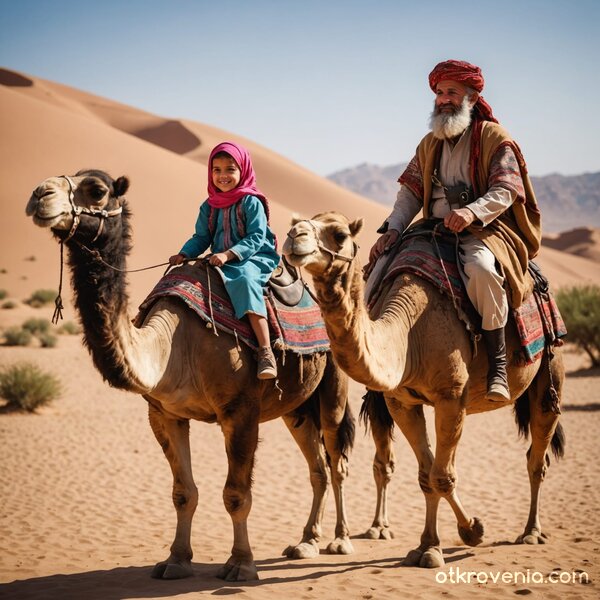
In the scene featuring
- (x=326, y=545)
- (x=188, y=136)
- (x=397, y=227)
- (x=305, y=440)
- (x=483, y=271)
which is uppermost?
(x=188, y=136)

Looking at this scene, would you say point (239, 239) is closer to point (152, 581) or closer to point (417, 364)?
point (417, 364)

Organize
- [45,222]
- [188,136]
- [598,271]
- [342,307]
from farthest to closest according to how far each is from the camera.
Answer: [188,136], [598,271], [342,307], [45,222]

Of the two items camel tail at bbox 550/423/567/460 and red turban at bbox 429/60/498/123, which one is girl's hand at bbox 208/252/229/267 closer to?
red turban at bbox 429/60/498/123

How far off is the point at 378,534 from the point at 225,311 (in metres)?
2.98

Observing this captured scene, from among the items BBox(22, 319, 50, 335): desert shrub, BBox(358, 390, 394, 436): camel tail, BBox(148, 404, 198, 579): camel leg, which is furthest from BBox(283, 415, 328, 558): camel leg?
BBox(22, 319, 50, 335): desert shrub

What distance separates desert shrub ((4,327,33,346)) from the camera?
2458cm

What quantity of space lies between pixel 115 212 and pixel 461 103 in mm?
3001

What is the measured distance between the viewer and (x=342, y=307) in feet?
15.7

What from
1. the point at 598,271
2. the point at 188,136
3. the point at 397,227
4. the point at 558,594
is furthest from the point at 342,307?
the point at 188,136

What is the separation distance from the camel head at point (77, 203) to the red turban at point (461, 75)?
2845 mm

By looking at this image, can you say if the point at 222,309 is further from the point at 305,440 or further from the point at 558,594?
the point at 558,594

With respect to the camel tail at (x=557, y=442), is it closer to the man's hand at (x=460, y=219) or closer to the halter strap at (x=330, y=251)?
the man's hand at (x=460, y=219)

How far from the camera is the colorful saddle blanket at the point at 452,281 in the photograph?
235 inches

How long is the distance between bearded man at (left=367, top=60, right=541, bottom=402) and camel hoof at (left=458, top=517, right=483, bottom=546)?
3.97ft
